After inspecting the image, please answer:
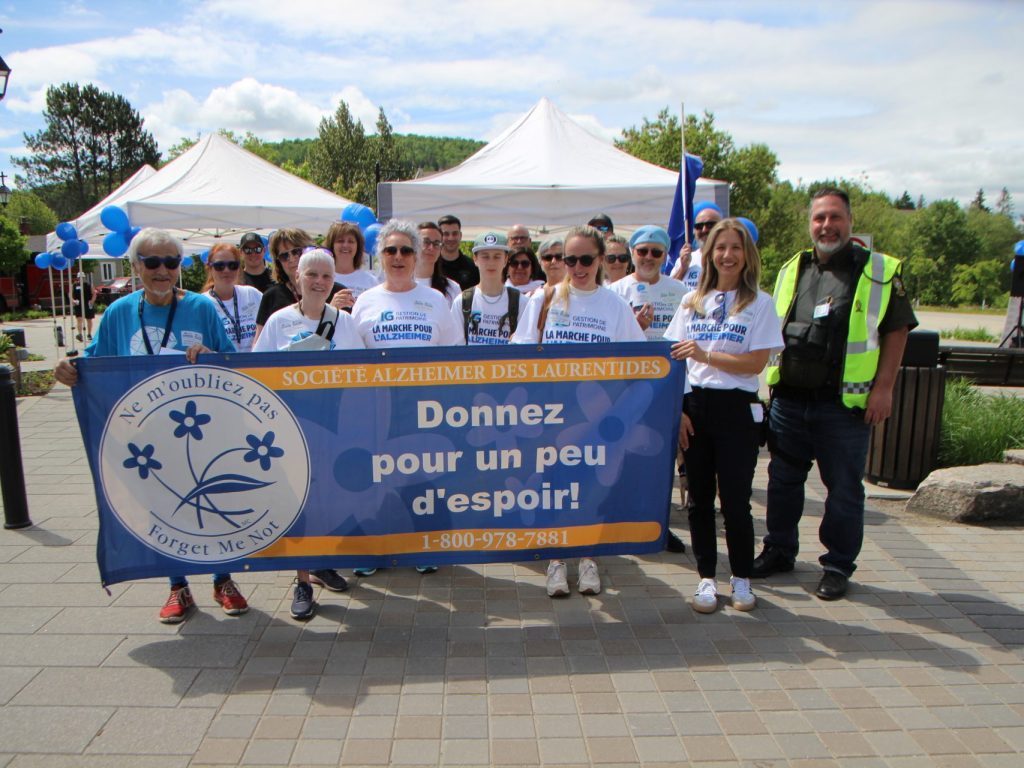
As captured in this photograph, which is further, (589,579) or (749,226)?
(749,226)

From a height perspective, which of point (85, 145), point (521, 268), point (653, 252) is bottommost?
point (521, 268)

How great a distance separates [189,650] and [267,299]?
2193mm

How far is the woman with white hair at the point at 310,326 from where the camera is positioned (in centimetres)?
383

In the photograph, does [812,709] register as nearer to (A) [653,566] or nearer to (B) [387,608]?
(A) [653,566]

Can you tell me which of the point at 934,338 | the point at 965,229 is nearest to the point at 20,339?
the point at 934,338

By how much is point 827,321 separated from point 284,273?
346cm

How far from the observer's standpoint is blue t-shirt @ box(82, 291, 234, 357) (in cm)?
375

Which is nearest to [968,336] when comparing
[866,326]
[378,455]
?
[866,326]

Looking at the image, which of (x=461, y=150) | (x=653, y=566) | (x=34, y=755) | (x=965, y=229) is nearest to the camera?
(x=34, y=755)

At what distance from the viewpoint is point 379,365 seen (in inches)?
143

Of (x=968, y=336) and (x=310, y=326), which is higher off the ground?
(x=310, y=326)

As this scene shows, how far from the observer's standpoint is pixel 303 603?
387cm

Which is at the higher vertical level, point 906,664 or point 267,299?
point 267,299

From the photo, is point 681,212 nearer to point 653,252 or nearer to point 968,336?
point 653,252
